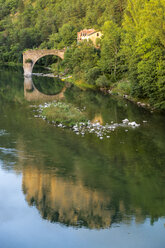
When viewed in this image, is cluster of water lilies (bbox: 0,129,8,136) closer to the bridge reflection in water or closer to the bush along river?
the bush along river

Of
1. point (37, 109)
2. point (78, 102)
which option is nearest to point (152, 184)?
point (37, 109)

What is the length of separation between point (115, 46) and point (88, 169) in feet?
124

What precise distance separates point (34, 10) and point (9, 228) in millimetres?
148958

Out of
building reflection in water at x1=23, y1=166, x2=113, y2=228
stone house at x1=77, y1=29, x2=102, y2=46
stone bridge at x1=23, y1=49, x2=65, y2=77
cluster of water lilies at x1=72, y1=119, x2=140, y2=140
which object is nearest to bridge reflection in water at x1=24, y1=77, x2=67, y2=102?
cluster of water lilies at x1=72, y1=119, x2=140, y2=140

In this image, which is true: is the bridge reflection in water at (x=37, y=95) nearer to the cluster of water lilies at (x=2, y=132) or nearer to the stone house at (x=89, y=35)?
the cluster of water lilies at (x=2, y=132)

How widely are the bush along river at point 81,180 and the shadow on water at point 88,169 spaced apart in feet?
0.16

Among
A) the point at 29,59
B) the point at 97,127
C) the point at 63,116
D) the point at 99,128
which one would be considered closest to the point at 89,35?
the point at 29,59

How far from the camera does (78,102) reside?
4306 centimetres

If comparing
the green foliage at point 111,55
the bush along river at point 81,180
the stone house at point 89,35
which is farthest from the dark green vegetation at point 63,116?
the stone house at point 89,35

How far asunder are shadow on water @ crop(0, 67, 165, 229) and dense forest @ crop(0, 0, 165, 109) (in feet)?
24.3

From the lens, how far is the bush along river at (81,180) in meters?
14.8

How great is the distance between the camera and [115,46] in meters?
55.0

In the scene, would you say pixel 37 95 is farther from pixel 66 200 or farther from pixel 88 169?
pixel 66 200

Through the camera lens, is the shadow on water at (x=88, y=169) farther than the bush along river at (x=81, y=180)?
Yes
